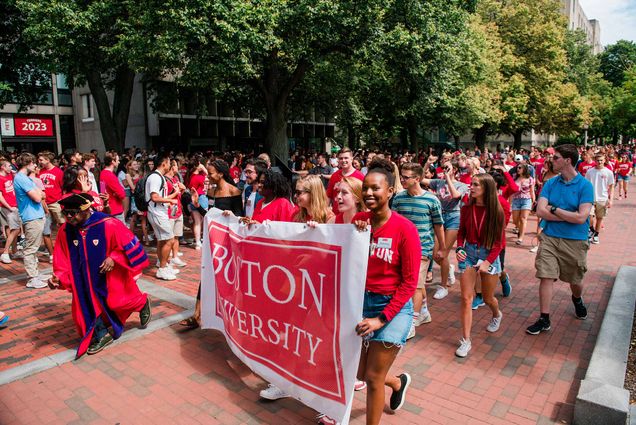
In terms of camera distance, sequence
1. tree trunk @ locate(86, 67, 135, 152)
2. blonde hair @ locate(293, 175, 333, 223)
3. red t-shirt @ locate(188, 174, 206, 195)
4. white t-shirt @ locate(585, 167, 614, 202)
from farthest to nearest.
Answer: tree trunk @ locate(86, 67, 135, 152)
white t-shirt @ locate(585, 167, 614, 202)
red t-shirt @ locate(188, 174, 206, 195)
blonde hair @ locate(293, 175, 333, 223)

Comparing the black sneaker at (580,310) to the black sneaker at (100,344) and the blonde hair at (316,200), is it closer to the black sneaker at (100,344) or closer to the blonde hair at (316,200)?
the blonde hair at (316,200)

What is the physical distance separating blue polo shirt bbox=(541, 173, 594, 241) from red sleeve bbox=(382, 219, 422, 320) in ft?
9.43

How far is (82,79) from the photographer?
20438mm

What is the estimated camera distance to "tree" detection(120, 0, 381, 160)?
1384cm

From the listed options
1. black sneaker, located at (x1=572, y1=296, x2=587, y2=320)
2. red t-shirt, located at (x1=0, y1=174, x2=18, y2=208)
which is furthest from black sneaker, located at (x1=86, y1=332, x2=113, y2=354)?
black sneaker, located at (x1=572, y1=296, x2=587, y2=320)

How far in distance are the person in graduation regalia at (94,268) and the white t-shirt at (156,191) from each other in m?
2.42

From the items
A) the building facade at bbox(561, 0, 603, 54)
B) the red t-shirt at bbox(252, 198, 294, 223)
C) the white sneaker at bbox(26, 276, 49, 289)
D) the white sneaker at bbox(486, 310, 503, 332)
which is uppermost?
the building facade at bbox(561, 0, 603, 54)

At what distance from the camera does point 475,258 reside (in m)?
5.17

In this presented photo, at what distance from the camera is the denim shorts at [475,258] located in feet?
16.7

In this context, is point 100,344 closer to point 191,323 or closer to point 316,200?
point 191,323

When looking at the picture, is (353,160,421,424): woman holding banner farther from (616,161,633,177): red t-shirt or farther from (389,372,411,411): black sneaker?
(616,161,633,177): red t-shirt

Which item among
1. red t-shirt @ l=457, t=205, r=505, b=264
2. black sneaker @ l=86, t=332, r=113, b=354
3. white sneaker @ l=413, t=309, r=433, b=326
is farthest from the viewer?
white sneaker @ l=413, t=309, r=433, b=326

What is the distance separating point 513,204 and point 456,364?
6913mm

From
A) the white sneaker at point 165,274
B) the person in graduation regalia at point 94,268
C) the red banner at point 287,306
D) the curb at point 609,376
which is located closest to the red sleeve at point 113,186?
the white sneaker at point 165,274
